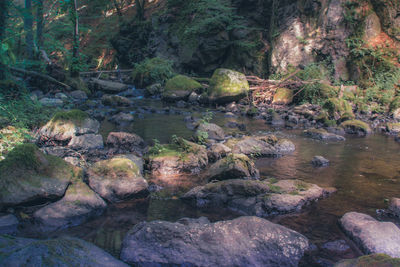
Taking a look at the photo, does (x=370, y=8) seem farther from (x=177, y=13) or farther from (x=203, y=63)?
(x=177, y=13)

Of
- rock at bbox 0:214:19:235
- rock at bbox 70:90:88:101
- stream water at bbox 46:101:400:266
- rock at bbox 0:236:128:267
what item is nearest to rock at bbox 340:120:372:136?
stream water at bbox 46:101:400:266

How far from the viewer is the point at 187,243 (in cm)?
276

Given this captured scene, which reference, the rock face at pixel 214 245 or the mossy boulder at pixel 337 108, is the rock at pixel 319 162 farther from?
the mossy boulder at pixel 337 108

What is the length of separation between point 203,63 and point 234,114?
8629 millimetres

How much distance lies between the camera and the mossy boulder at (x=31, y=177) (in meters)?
3.41

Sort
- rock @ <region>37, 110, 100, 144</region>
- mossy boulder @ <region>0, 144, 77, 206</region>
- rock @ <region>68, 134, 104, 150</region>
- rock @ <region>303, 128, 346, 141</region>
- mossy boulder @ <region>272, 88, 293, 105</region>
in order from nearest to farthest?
mossy boulder @ <region>0, 144, 77, 206</region>, rock @ <region>68, 134, 104, 150</region>, rock @ <region>37, 110, 100, 144</region>, rock @ <region>303, 128, 346, 141</region>, mossy boulder @ <region>272, 88, 293, 105</region>

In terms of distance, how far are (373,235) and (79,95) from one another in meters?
12.8

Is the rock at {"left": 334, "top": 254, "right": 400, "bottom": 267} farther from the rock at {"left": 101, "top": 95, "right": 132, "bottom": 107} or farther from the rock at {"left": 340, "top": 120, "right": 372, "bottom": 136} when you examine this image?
the rock at {"left": 101, "top": 95, "right": 132, "bottom": 107}

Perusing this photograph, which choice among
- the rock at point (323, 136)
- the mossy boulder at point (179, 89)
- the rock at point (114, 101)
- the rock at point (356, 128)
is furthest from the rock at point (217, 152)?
the mossy boulder at point (179, 89)

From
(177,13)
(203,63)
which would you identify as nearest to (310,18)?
(203,63)

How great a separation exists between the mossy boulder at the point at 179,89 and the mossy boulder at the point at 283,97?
3.65m

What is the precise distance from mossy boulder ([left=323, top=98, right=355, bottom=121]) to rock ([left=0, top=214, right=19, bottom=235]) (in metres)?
10.2

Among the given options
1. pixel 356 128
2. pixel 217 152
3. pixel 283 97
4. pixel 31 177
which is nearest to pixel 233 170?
pixel 217 152

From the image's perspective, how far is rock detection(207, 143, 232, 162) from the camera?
5.89 meters
